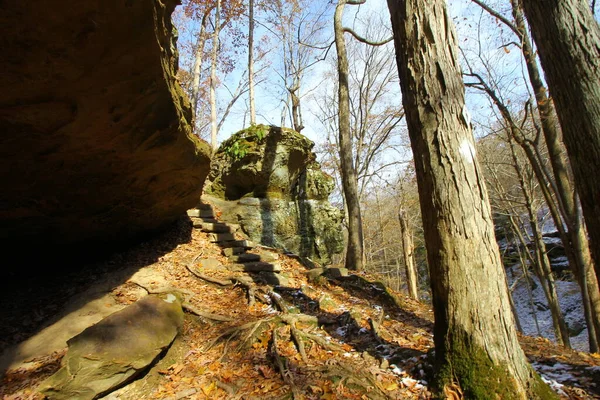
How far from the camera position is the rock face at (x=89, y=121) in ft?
8.59

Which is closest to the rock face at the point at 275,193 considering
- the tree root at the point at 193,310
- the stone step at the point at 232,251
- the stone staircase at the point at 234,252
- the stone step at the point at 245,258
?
the stone staircase at the point at 234,252

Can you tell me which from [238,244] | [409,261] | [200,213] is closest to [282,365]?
[238,244]

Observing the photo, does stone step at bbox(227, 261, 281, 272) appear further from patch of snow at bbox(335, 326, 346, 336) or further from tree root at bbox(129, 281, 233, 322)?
patch of snow at bbox(335, 326, 346, 336)

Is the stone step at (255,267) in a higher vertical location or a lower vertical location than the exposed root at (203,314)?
higher

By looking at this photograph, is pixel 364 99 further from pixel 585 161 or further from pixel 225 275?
pixel 585 161

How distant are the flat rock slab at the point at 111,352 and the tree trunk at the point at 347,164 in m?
4.95

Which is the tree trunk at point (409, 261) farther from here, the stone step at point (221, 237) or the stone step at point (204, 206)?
the stone step at point (204, 206)

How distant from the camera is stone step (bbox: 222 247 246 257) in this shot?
Answer: 740 cm

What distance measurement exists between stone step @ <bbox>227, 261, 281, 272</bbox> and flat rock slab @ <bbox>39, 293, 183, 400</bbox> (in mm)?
2474

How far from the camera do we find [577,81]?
2.98 m

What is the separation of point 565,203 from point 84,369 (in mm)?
8590

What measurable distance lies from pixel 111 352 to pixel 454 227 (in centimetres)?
373

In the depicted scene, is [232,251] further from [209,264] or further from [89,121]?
[89,121]

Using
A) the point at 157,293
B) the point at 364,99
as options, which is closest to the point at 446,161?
the point at 157,293
